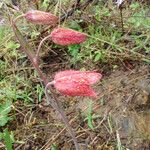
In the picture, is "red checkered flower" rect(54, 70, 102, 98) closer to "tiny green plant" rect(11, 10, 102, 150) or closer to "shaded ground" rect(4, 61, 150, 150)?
"tiny green plant" rect(11, 10, 102, 150)

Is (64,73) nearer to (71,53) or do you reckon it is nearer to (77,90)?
(77,90)

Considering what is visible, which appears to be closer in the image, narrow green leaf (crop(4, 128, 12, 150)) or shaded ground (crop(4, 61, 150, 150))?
narrow green leaf (crop(4, 128, 12, 150))

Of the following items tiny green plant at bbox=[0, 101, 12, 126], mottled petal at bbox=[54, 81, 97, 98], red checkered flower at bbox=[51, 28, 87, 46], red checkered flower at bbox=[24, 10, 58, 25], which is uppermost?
red checkered flower at bbox=[24, 10, 58, 25]

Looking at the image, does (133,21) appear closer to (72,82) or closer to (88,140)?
(88,140)

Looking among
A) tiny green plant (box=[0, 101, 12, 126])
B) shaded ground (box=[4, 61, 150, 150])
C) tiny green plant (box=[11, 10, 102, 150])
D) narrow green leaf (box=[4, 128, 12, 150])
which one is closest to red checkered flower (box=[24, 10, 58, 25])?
A: tiny green plant (box=[11, 10, 102, 150])

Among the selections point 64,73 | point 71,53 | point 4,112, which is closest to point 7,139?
point 64,73

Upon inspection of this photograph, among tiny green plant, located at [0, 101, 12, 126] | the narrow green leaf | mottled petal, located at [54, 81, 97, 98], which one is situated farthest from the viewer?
tiny green plant, located at [0, 101, 12, 126]

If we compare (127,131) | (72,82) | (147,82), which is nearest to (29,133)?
(127,131)
